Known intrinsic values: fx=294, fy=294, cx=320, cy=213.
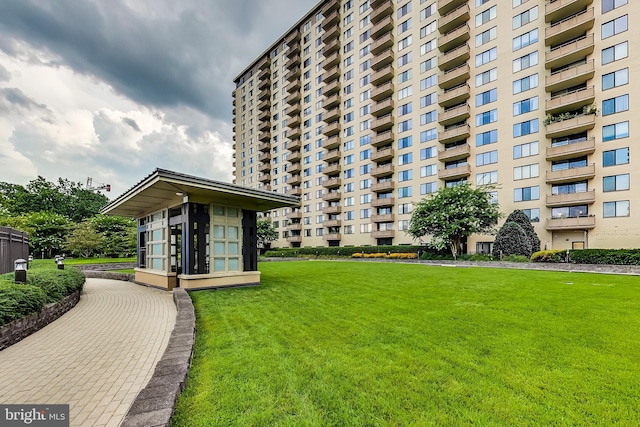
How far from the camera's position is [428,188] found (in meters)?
37.7

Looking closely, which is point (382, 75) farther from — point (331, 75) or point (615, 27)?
point (615, 27)

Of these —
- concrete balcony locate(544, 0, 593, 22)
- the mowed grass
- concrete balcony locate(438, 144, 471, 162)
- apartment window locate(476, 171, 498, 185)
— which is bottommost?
the mowed grass

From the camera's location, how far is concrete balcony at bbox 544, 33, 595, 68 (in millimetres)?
27395

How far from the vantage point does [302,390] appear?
3494 mm

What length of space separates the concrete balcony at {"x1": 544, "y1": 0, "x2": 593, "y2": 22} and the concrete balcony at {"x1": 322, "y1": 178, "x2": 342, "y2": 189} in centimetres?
3063

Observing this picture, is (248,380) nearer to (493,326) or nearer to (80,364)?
(80,364)

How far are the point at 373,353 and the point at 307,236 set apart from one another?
47.7 metres

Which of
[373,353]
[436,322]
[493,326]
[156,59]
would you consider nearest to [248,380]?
[373,353]

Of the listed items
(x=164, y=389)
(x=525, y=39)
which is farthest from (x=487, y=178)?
(x=164, y=389)

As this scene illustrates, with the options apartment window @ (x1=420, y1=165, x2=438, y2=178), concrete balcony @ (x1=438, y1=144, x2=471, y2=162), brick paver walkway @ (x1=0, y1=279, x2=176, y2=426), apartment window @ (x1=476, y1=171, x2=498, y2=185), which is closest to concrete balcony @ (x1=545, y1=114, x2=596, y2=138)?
apartment window @ (x1=476, y1=171, x2=498, y2=185)

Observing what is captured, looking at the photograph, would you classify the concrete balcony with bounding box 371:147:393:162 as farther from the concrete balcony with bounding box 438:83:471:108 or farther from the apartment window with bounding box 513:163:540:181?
the apartment window with bounding box 513:163:540:181

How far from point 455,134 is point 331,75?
2456 centimetres

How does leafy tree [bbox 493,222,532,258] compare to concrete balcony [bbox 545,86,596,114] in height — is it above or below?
below

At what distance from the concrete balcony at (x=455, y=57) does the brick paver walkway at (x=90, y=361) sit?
40183 millimetres
